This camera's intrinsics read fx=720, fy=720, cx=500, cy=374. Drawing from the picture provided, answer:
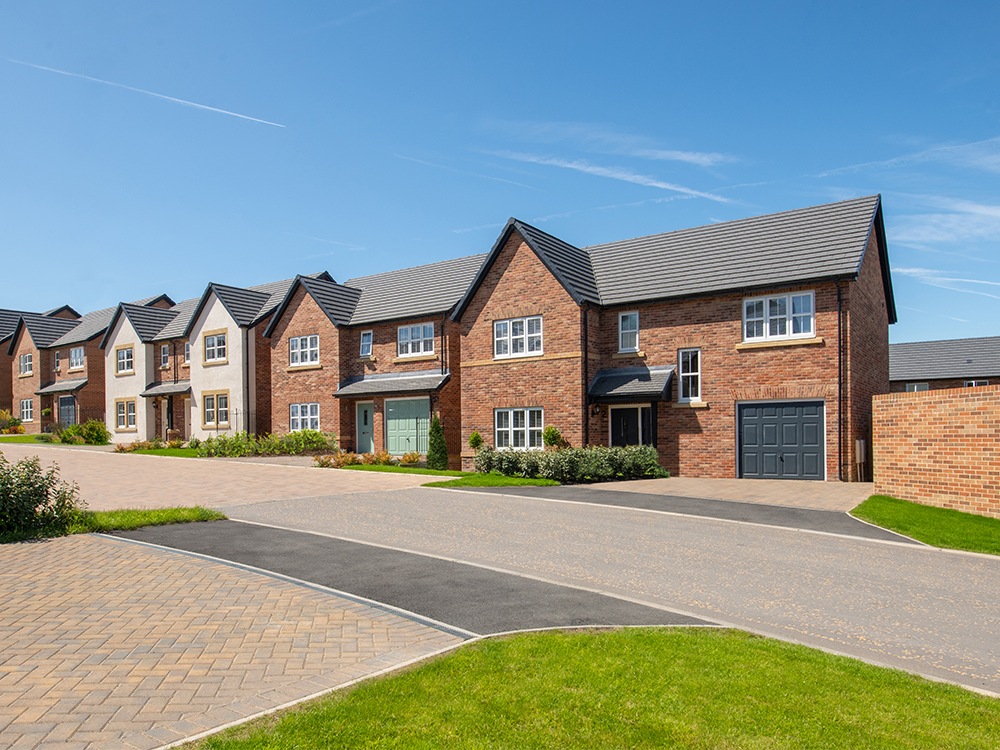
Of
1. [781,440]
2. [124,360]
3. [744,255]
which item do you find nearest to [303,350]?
[124,360]

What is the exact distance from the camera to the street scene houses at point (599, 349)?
21766 millimetres

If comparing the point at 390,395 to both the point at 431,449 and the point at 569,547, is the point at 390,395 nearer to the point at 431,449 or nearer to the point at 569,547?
the point at 431,449

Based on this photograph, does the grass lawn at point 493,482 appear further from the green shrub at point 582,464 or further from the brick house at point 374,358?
the brick house at point 374,358

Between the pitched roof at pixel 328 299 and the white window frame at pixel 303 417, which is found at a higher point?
the pitched roof at pixel 328 299

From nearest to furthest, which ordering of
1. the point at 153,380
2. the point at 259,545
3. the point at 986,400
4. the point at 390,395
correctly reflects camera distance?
the point at 259,545, the point at 986,400, the point at 390,395, the point at 153,380

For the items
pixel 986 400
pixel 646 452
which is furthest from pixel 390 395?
pixel 986 400

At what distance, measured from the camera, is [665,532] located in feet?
40.2

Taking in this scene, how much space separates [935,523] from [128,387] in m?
42.5

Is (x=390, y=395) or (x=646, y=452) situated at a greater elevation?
(x=390, y=395)

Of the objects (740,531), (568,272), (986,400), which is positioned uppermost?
(568,272)

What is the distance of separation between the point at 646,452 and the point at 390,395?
1157 cm

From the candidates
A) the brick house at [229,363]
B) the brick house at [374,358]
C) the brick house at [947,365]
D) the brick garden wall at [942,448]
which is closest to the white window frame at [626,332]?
the brick house at [374,358]

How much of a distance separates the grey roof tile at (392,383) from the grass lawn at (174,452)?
735 cm

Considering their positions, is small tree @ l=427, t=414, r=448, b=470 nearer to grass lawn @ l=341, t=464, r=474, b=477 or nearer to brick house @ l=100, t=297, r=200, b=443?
grass lawn @ l=341, t=464, r=474, b=477
